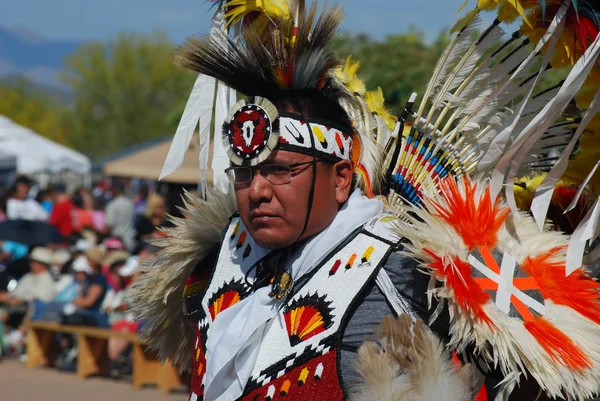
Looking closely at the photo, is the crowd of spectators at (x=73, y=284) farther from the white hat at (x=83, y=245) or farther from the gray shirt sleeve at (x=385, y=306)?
the gray shirt sleeve at (x=385, y=306)

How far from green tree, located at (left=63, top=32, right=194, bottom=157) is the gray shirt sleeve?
1624 inches

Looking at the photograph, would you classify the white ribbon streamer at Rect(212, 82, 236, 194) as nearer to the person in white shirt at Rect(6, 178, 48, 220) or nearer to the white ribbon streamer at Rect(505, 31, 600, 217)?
the white ribbon streamer at Rect(505, 31, 600, 217)

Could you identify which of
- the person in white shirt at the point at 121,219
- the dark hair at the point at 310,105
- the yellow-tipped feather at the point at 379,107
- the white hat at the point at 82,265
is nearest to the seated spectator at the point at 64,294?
the white hat at the point at 82,265

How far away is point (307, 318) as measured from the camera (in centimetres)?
241

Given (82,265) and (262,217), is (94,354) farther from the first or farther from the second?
(262,217)

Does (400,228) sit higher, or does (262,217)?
(400,228)

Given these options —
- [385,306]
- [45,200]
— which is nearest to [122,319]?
[385,306]

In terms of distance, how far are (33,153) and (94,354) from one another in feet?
36.5

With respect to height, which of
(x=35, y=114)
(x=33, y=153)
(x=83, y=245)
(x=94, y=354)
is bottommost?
(x=35, y=114)

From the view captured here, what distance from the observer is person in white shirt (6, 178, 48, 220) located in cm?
1195

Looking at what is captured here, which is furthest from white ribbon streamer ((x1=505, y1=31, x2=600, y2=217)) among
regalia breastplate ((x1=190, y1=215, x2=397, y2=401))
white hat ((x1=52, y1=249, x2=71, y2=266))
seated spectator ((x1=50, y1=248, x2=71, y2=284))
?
white hat ((x1=52, y1=249, x2=71, y2=266))

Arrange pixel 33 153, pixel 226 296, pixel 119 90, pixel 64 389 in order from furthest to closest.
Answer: pixel 119 90 < pixel 33 153 < pixel 64 389 < pixel 226 296

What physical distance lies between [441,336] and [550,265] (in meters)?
0.35

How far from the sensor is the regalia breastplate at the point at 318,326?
2326 millimetres
